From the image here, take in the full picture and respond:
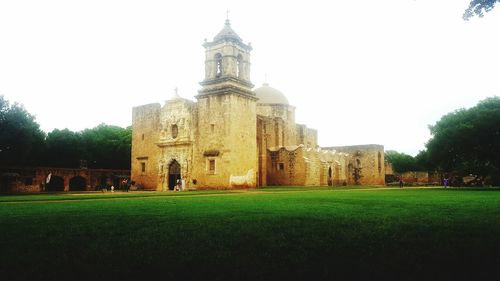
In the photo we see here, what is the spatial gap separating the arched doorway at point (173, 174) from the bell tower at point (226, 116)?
2.60 meters

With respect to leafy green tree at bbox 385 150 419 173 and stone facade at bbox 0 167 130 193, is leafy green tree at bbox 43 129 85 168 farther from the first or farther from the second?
leafy green tree at bbox 385 150 419 173

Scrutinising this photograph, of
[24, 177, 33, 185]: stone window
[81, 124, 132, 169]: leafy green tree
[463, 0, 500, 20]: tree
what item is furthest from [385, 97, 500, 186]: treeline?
[81, 124, 132, 169]: leafy green tree

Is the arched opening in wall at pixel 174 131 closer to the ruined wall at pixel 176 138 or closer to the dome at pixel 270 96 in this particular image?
the ruined wall at pixel 176 138

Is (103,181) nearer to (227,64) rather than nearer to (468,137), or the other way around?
(227,64)

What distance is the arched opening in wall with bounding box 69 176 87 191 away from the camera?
128 ft

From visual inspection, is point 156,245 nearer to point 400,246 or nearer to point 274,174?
point 400,246

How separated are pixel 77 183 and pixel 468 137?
1256 inches

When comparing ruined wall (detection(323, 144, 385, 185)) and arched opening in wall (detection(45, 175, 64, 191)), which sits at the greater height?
ruined wall (detection(323, 144, 385, 185))

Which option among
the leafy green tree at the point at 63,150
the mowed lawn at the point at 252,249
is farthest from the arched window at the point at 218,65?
the mowed lawn at the point at 252,249

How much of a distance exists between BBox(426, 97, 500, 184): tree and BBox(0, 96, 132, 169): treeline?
30670 millimetres

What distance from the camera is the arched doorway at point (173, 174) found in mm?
35188

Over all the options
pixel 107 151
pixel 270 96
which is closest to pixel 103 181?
pixel 107 151

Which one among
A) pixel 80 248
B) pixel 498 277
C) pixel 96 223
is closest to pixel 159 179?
pixel 96 223

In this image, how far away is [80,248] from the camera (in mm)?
5395
